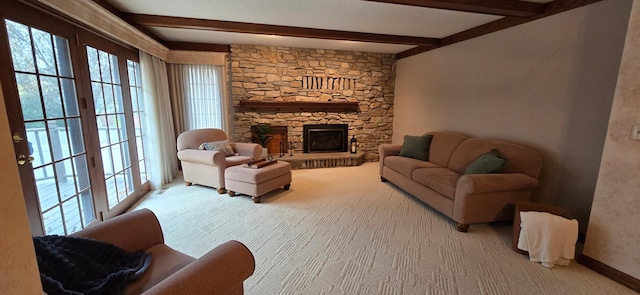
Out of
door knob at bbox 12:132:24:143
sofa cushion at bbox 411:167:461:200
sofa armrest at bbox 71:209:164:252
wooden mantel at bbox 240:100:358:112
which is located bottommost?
sofa cushion at bbox 411:167:461:200

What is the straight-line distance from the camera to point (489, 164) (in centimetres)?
293

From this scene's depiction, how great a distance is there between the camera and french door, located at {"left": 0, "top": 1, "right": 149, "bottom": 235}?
1901 millimetres

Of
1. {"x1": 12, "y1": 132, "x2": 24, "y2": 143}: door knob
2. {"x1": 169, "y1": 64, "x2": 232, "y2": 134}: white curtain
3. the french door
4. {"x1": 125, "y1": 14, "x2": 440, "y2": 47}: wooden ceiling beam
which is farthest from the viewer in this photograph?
{"x1": 169, "y1": 64, "x2": 232, "y2": 134}: white curtain

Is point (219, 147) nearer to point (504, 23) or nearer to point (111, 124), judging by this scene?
point (111, 124)

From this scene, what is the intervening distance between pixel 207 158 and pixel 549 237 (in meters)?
3.85

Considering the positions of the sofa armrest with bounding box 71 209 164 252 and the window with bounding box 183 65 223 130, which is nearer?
the sofa armrest with bounding box 71 209 164 252

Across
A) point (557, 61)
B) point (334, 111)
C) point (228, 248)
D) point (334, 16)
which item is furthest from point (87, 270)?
point (334, 111)

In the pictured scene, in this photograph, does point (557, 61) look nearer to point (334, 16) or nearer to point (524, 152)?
point (524, 152)

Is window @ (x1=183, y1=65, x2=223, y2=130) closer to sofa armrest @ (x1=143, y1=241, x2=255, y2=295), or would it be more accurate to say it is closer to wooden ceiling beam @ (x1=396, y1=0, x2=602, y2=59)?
wooden ceiling beam @ (x1=396, y1=0, x2=602, y2=59)

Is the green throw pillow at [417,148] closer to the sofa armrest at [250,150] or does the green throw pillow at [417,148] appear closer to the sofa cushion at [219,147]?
the sofa armrest at [250,150]

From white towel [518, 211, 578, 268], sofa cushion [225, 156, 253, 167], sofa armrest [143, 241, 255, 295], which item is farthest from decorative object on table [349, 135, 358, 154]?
sofa armrest [143, 241, 255, 295]

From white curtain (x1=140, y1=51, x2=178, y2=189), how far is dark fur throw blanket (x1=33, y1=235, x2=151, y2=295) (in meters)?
2.97

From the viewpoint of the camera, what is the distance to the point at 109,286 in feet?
3.81

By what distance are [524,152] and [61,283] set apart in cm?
382
